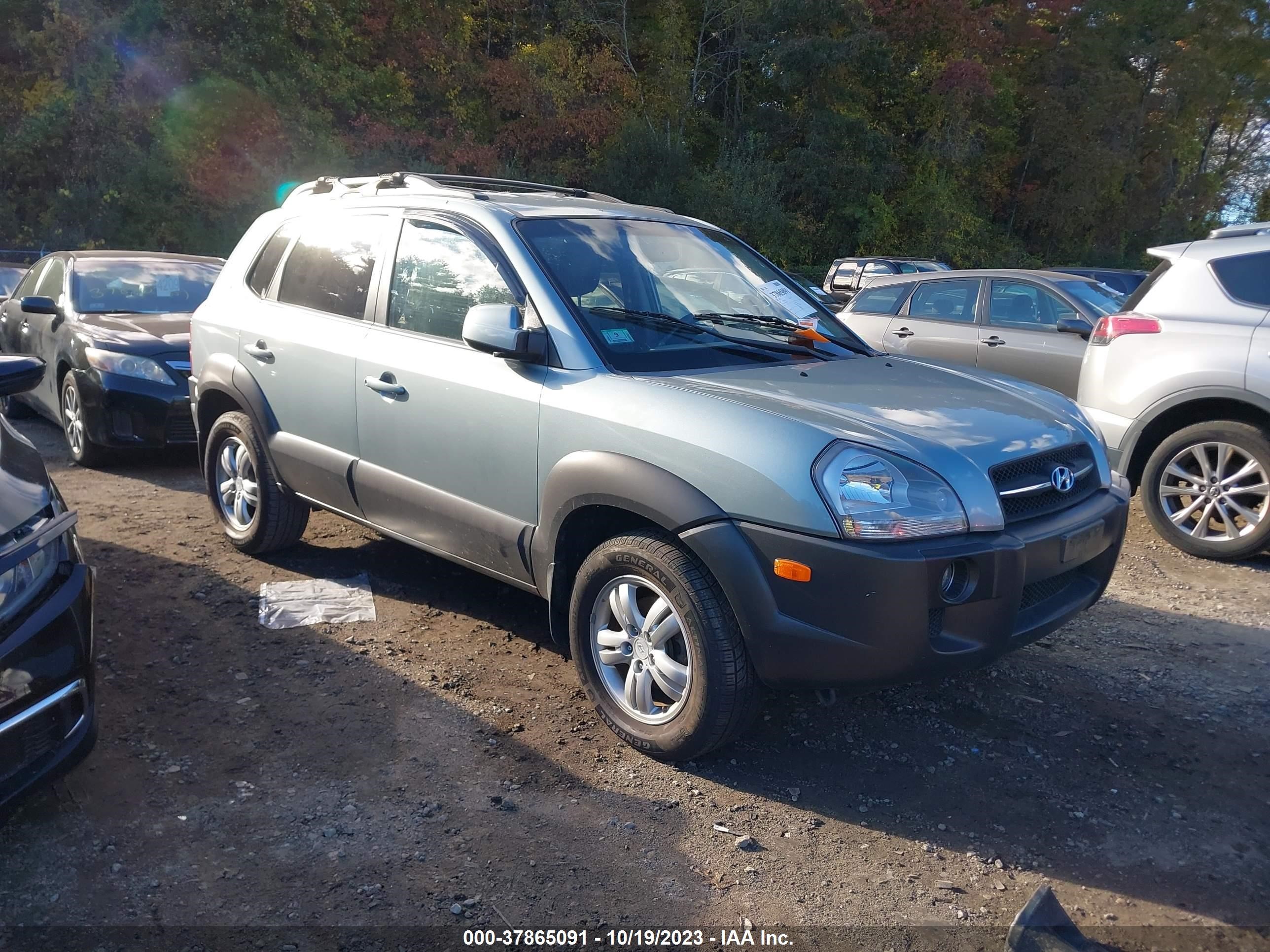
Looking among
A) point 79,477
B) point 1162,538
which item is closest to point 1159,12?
point 1162,538

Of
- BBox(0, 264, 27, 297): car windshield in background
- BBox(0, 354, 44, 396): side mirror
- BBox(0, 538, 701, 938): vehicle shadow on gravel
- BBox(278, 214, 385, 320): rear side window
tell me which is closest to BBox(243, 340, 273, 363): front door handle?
BBox(278, 214, 385, 320): rear side window

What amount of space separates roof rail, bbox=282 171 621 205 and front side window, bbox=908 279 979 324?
186 inches

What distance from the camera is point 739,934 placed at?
2.72 m

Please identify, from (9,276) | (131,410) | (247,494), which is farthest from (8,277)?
(247,494)

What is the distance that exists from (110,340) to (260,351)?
299 centimetres

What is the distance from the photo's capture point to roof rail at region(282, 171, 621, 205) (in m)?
4.82

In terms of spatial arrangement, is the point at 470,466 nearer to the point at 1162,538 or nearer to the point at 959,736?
the point at 959,736

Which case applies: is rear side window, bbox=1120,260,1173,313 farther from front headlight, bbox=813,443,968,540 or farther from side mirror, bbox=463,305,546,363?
side mirror, bbox=463,305,546,363

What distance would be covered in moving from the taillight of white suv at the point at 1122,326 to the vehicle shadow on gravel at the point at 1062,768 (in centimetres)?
230

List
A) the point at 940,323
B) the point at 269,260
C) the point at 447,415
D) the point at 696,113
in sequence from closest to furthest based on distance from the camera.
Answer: the point at 447,415, the point at 269,260, the point at 940,323, the point at 696,113

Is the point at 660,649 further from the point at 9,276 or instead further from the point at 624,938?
the point at 9,276

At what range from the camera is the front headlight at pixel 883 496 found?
301cm

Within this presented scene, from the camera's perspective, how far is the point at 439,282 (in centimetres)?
431

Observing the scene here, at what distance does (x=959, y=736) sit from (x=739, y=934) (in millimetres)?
1434
